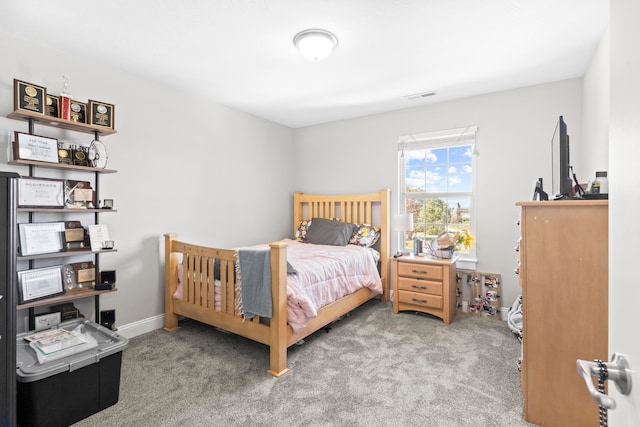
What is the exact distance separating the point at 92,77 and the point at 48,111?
1.75 ft

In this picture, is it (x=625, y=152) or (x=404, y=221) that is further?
(x=404, y=221)

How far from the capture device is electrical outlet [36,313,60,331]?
2.25 meters

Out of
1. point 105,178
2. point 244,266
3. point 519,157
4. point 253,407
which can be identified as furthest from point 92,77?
point 519,157

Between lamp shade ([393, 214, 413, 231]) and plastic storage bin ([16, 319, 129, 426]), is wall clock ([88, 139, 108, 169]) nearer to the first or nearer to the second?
Answer: plastic storage bin ([16, 319, 129, 426])

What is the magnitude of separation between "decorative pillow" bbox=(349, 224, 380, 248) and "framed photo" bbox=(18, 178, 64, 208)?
113 inches

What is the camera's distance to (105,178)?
2.71m

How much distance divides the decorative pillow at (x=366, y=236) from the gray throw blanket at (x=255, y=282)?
185 centimetres

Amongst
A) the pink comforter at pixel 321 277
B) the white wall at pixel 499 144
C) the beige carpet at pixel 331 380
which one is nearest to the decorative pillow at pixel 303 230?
the pink comforter at pixel 321 277

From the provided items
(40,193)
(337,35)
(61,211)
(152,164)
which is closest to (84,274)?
(61,211)

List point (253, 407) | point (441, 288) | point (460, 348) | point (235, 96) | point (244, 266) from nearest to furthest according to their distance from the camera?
point (253, 407) < point (244, 266) < point (460, 348) < point (441, 288) < point (235, 96)

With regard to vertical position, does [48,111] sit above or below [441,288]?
above

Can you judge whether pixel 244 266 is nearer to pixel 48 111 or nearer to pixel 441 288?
pixel 48 111

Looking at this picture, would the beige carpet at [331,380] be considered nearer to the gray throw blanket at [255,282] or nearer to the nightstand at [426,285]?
the nightstand at [426,285]

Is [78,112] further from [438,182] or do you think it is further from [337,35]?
[438,182]
